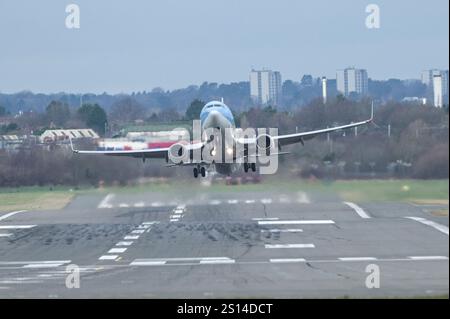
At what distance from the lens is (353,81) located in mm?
106438

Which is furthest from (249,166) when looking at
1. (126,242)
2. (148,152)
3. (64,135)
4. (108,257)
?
(108,257)

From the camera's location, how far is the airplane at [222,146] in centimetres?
6372

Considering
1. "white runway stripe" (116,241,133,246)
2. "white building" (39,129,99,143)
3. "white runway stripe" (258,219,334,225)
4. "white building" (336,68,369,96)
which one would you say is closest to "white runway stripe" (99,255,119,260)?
"white runway stripe" (116,241,133,246)

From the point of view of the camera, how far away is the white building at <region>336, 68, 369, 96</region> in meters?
101

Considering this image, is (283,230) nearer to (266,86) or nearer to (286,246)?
(286,246)

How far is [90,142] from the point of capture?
66125 millimetres

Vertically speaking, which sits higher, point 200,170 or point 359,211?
point 200,170

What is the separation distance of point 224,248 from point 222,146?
43.9 feet

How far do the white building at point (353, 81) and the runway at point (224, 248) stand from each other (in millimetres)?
27471

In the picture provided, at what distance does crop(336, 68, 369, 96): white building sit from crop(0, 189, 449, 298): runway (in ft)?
90.1

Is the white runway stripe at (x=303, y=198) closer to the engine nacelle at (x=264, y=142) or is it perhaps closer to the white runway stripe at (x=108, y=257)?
the engine nacelle at (x=264, y=142)

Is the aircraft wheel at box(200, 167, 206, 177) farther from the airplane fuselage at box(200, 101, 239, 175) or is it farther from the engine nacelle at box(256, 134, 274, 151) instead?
the engine nacelle at box(256, 134, 274, 151)
